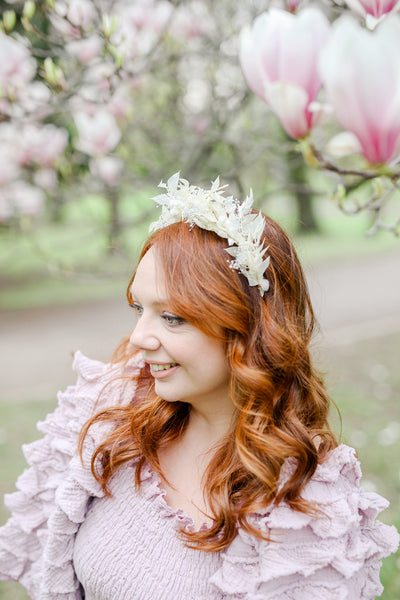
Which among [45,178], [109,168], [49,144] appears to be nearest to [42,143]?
[49,144]

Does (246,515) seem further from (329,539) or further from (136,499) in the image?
(136,499)

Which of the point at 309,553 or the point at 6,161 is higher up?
the point at 6,161

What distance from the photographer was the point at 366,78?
704mm

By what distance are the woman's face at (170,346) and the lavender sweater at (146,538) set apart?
290 mm

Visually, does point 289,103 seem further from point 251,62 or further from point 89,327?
point 89,327

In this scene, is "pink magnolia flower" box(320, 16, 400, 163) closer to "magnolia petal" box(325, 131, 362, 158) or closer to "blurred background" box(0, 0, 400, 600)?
"magnolia petal" box(325, 131, 362, 158)

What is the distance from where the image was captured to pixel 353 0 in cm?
99

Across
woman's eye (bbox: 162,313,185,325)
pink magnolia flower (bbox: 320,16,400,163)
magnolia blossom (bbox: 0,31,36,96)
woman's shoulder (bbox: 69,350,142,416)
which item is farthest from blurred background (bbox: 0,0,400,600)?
pink magnolia flower (bbox: 320,16,400,163)

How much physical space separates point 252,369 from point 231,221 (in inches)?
14.0

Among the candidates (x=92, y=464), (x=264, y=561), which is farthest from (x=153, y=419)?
(x=264, y=561)

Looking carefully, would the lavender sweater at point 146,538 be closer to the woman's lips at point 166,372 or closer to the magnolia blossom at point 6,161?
the woman's lips at point 166,372

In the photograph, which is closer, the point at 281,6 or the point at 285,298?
the point at 285,298

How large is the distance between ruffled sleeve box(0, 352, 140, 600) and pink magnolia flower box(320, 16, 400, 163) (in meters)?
1.17

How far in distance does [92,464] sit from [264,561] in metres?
0.51
